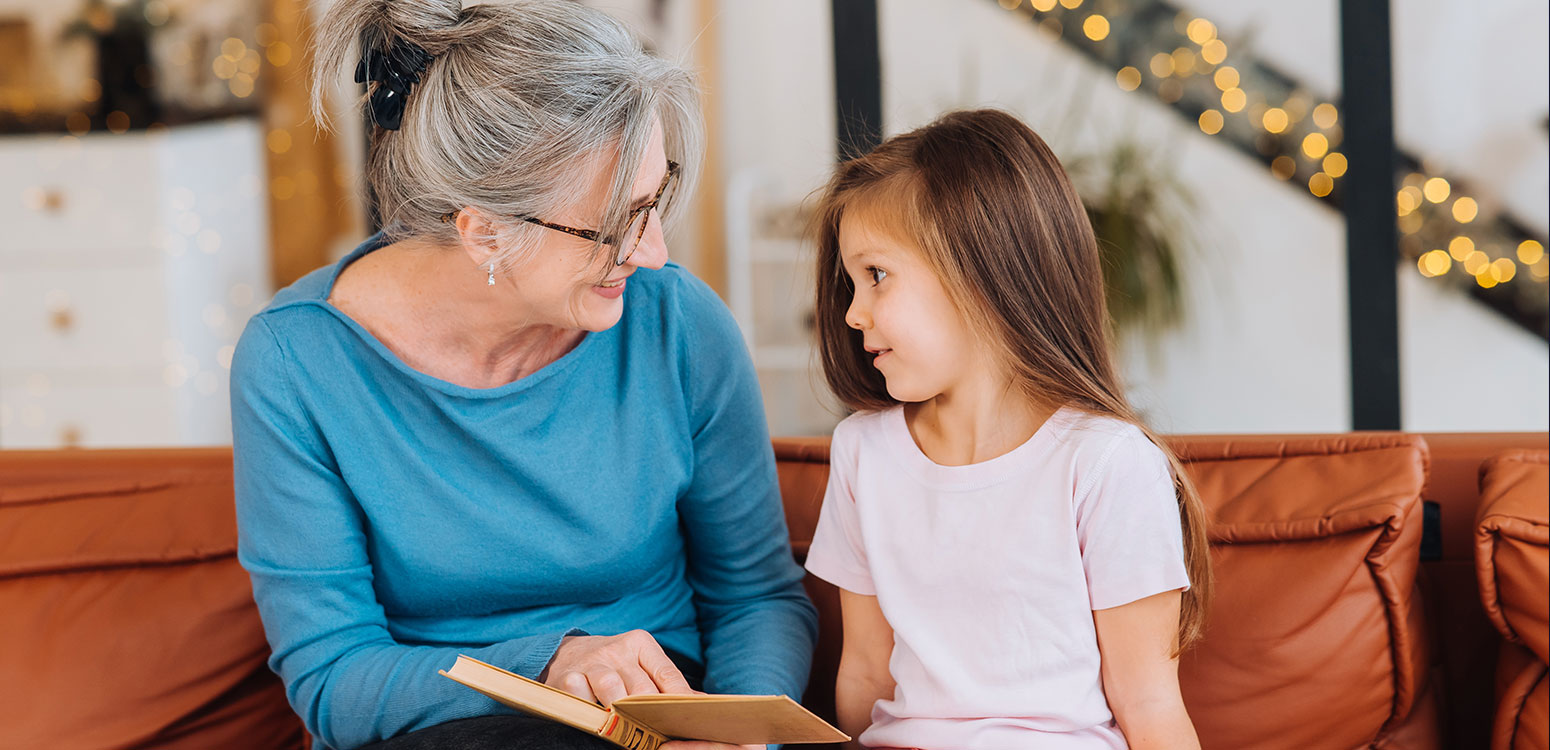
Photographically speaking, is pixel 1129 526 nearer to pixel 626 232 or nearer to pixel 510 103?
pixel 626 232

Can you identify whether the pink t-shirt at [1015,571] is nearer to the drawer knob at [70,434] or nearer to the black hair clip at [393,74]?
the black hair clip at [393,74]

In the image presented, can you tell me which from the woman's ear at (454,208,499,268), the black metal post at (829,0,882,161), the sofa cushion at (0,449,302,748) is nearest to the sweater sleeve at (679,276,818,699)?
the woman's ear at (454,208,499,268)

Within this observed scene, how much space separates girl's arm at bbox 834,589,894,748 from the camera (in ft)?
4.04

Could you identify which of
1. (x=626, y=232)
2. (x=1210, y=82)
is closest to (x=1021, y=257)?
(x=626, y=232)

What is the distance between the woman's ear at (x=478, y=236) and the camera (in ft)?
3.80

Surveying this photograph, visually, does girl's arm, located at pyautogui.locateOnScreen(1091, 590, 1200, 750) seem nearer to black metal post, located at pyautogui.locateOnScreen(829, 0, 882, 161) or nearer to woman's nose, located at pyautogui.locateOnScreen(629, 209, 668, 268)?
woman's nose, located at pyautogui.locateOnScreen(629, 209, 668, 268)

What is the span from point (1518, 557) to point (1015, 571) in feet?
1.55

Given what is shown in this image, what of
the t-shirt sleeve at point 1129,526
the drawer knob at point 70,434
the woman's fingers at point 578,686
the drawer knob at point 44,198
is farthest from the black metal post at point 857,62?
the drawer knob at point 70,434

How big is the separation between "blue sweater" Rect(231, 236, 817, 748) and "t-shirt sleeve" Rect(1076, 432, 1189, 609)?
36 centimetres

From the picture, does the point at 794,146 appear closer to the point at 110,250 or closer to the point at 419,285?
the point at 110,250

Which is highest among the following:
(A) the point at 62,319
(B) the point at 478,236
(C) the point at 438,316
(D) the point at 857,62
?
(D) the point at 857,62

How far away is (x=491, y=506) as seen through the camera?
1.23 metres

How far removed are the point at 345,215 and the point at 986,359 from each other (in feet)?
10.8

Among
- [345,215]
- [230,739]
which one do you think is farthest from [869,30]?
[345,215]
